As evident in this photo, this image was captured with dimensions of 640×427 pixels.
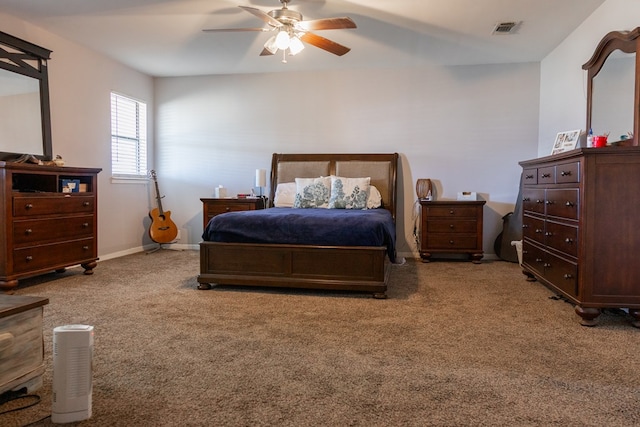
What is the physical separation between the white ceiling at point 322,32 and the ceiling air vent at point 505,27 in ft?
0.19

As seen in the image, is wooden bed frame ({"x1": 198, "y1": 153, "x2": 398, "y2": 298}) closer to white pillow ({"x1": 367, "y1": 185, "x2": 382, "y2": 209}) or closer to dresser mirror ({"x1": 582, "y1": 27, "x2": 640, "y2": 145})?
white pillow ({"x1": 367, "y1": 185, "x2": 382, "y2": 209})

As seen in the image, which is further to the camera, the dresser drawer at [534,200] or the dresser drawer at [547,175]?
the dresser drawer at [534,200]

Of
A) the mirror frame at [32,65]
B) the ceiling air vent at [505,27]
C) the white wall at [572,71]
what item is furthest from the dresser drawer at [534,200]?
the mirror frame at [32,65]

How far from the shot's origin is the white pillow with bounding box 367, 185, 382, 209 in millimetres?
5000

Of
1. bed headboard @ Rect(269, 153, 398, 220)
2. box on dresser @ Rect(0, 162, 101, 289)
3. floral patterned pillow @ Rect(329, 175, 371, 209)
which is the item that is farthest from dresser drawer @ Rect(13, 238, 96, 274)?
floral patterned pillow @ Rect(329, 175, 371, 209)

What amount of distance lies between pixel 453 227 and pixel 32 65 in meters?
4.80

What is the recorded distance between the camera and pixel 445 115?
211 inches

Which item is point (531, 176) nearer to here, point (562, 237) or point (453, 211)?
point (562, 237)

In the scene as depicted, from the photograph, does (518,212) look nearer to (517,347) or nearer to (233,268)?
(517,347)

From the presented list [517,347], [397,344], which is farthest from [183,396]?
[517,347]

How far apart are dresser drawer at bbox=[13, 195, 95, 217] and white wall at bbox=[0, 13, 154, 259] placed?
0.69 metres

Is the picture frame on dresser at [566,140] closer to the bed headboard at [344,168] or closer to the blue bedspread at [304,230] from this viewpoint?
the bed headboard at [344,168]

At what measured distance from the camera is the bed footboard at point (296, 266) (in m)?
3.35

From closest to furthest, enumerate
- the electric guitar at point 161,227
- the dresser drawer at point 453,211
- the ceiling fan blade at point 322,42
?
the ceiling fan blade at point 322,42
the dresser drawer at point 453,211
the electric guitar at point 161,227
